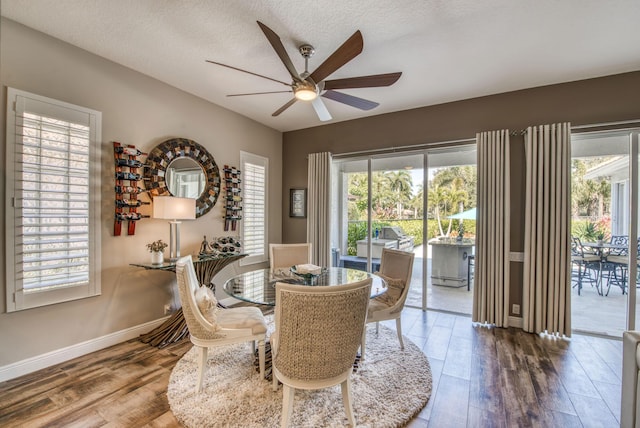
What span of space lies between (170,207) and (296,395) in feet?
7.39

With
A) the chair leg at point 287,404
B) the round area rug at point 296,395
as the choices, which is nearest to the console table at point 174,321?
the round area rug at point 296,395

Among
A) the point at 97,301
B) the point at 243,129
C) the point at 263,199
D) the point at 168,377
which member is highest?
the point at 243,129

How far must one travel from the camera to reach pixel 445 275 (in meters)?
4.32

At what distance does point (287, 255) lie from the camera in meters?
3.80

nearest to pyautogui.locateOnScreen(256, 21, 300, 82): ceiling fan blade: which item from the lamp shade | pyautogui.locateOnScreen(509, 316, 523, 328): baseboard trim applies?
the lamp shade

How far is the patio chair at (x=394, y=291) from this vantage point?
9.18 ft

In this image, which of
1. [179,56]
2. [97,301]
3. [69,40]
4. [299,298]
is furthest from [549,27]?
[97,301]

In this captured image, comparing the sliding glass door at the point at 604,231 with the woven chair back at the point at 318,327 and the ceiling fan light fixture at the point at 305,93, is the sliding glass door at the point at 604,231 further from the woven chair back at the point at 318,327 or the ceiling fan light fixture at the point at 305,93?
the woven chair back at the point at 318,327

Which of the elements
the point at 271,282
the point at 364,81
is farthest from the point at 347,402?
the point at 364,81

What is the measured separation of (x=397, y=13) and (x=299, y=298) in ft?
7.36

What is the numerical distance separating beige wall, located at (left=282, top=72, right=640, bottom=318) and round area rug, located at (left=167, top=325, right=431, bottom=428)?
2170 mm

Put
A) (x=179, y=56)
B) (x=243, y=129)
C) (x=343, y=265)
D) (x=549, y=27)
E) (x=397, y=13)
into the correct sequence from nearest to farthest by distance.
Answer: (x=397, y=13), (x=549, y=27), (x=179, y=56), (x=243, y=129), (x=343, y=265)

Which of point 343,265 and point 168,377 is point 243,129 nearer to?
point 343,265

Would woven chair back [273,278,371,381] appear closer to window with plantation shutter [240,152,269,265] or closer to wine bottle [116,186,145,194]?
wine bottle [116,186,145,194]
